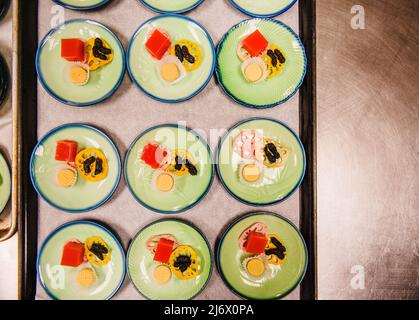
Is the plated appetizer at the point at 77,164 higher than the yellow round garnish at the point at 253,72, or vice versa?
the yellow round garnish at the point at 253,72

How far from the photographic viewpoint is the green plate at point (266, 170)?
1790 millimetres

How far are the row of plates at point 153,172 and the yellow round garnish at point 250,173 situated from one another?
4 centimetres

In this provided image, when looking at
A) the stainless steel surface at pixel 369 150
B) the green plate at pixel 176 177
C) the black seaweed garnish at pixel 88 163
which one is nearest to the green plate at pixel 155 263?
the green plate at pixel 176 177

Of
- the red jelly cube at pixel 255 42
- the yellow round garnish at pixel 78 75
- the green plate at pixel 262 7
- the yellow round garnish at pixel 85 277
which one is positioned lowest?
the yellow round garnish at pixel 85 277

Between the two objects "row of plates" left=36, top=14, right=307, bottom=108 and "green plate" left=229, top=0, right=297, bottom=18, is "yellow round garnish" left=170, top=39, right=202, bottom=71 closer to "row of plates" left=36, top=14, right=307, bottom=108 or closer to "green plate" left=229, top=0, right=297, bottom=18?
"row of plates" left=36, top=14, right=307, bottom=108

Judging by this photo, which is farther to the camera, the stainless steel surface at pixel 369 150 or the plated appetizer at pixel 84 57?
the stainless steel surface at pixel 369 150

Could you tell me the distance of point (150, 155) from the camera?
1730 mm

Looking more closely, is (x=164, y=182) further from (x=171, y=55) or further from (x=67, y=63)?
(x=67, y=63)

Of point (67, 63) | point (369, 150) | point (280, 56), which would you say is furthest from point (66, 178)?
point (369, 150)

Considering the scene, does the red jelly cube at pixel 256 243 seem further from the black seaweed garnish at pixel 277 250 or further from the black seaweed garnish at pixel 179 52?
the black seaweed garnish at pixel 179 52

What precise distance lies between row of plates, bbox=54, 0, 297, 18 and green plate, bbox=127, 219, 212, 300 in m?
1.13

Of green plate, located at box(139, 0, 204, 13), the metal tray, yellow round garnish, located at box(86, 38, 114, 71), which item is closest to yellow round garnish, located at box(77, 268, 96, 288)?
the metal tray

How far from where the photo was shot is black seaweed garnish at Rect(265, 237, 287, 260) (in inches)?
70.7

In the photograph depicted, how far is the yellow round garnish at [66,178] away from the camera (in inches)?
68.3
